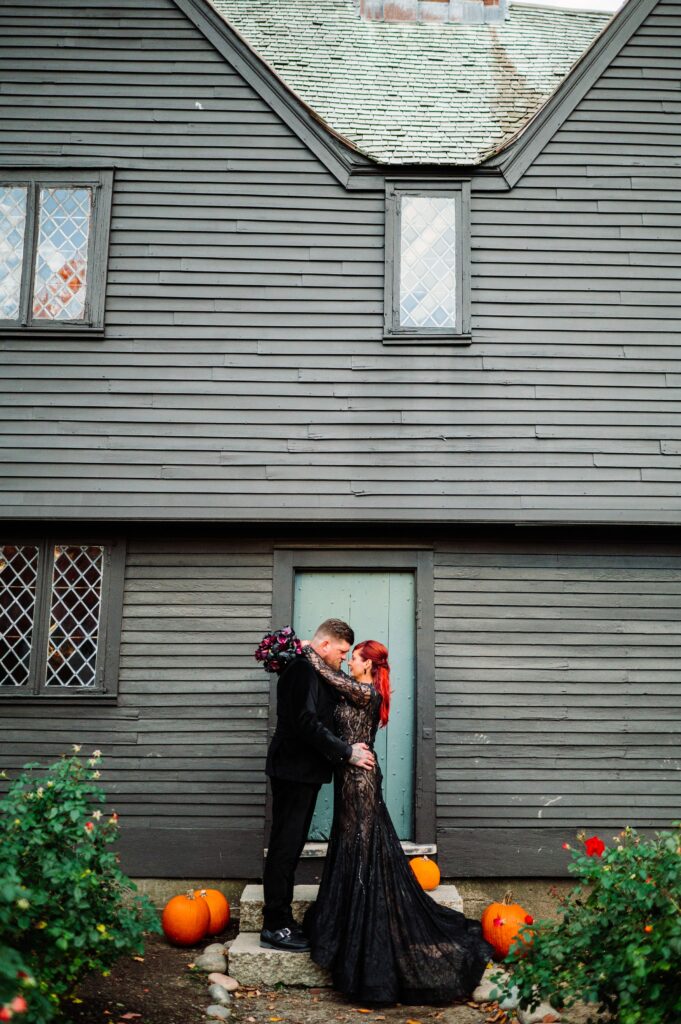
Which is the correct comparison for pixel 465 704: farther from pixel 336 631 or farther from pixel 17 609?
pixel 17 609

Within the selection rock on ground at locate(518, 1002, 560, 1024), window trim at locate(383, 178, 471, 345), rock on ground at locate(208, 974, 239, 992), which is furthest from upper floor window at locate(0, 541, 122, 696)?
rock on ground at locate(518, 1002, 560, 1024)

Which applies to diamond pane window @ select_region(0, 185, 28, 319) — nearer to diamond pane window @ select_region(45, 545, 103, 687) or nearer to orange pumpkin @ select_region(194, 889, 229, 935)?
diamond pane window @ select_region(45, 545, 103, 687)

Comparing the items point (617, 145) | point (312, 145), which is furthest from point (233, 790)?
point (617, 145)

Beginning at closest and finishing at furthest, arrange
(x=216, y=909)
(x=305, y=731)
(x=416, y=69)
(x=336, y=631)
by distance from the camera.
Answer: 1. (x=305, y=731)
2. (x=336, y=631)
3. (x=216, y=909)
4. (x=416, y=69)

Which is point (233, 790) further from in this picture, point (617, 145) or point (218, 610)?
point (617, 145)

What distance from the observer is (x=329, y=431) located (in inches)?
313

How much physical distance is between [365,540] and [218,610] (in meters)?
1.37

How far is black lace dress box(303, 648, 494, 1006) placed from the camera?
5.67 m

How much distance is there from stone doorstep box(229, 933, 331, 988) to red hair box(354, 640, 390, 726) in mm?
1583

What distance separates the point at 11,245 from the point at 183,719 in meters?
4.35

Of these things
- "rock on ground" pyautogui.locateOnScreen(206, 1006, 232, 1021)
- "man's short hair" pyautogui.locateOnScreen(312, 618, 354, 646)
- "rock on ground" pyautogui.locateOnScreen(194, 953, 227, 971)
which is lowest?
"rock on ground" pyautogui.locateOnScreen(206, 1006, 232, 1021)

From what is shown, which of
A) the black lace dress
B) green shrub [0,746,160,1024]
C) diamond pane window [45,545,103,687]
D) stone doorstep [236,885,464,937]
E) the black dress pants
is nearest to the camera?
green shrub [0,746,160,1024]

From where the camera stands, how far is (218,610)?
7883 millimetres

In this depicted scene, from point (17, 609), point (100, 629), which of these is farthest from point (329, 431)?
point (17, 609)
